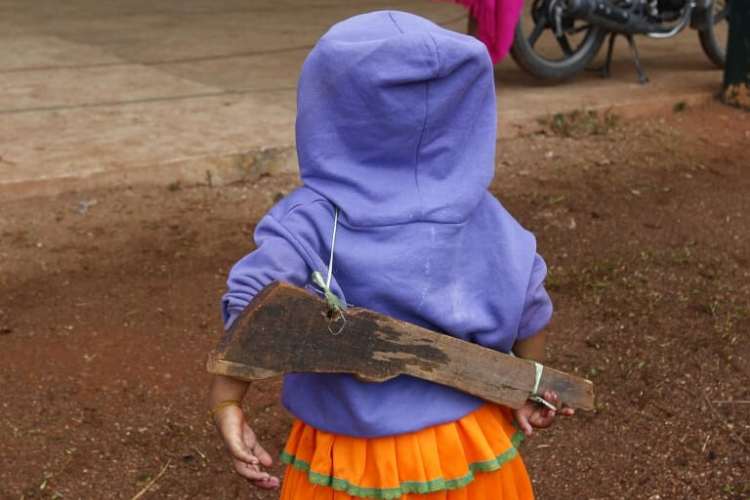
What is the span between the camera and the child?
176cm

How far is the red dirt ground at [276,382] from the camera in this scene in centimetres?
313

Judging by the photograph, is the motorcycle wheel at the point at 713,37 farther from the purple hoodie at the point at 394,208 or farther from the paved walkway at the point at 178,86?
the purple hoodie at the point at 394,208

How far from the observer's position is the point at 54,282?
13.4 ft

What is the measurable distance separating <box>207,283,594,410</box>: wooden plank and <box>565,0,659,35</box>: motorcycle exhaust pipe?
4840 millimetres

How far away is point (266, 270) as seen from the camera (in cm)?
174

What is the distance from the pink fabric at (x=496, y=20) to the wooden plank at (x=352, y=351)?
14.3 ft

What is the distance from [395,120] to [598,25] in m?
5.14

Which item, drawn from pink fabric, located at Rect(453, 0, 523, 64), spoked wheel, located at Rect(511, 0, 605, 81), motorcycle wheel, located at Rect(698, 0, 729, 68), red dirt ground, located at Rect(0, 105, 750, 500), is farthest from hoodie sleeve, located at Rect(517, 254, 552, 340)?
motorcycle wheel, located at Rect(698, 0, 729, 68)

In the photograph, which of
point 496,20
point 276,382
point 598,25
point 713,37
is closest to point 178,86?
point 496,20

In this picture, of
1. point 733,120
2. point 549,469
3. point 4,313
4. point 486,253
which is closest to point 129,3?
point 733,120

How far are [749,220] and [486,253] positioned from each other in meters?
3.35

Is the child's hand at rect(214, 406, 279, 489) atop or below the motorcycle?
atop

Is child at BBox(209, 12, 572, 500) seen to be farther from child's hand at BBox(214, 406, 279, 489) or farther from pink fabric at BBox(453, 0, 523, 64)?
pink fabric at BBox(453, 0, 523, 64)

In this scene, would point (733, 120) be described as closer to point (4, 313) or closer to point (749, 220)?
point (749, 220)
